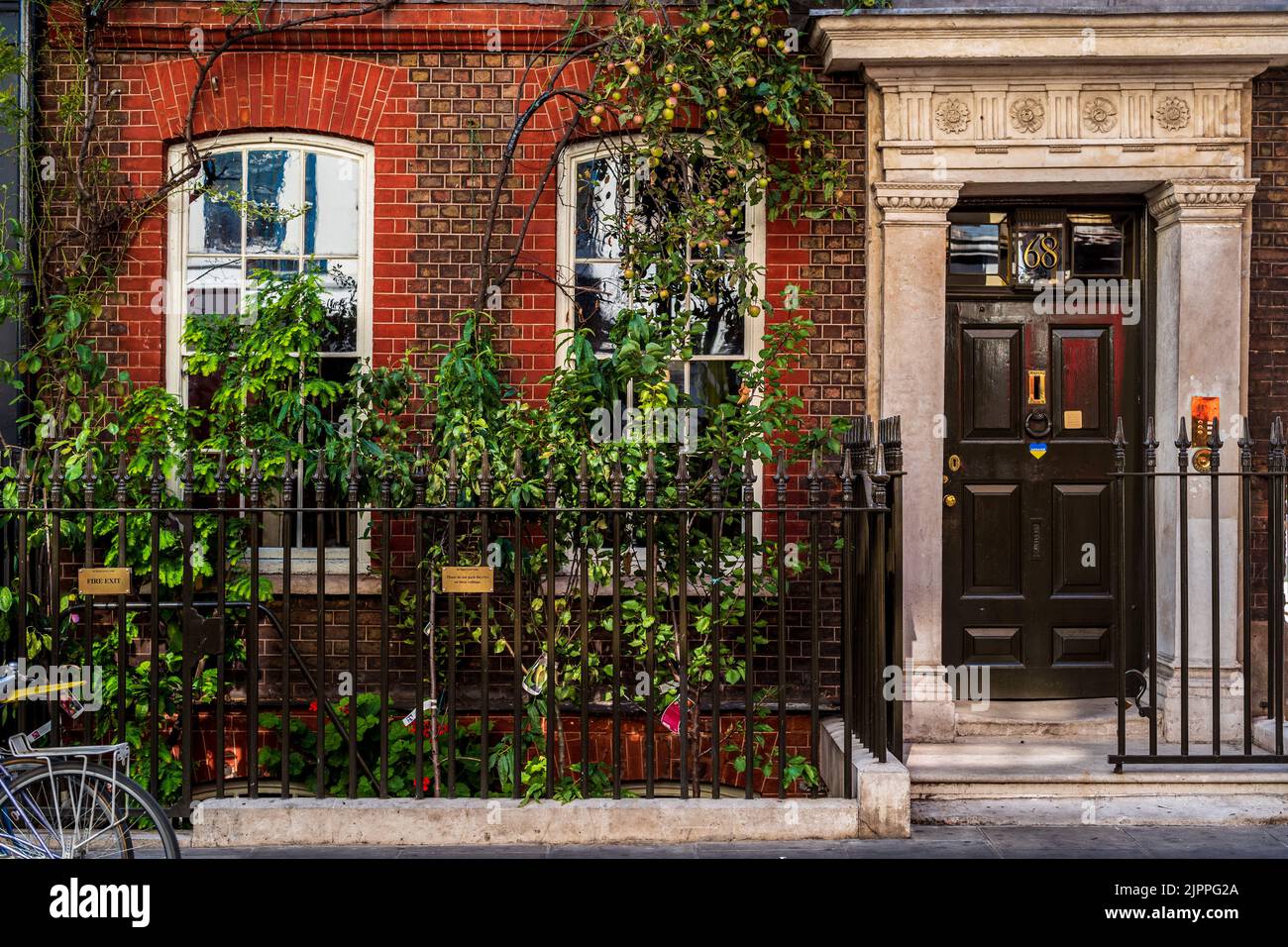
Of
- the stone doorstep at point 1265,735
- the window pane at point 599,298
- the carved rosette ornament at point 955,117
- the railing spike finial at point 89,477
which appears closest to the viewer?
the railing spike finial at point 89,477

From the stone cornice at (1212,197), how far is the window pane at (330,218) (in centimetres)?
482

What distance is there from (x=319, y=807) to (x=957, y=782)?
3.16m

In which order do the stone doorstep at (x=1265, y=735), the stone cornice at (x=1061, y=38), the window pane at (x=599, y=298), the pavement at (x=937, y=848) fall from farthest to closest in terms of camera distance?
the window pane at (x=599, y=298) → the stone cornice at (x=1061, y=38) → the stone doorstep at (x=1265, y=735) → the pavement at (x=937, y=848)

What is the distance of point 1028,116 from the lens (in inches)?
281

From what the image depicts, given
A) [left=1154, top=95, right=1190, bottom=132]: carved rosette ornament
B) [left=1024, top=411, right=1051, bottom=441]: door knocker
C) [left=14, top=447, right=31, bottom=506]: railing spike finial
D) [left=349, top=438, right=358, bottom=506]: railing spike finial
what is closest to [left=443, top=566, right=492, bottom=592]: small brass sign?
[left=349, top=438, right=358, bottom=506]: railing spike finial

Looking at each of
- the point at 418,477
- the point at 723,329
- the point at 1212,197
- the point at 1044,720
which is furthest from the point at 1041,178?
the point at 418,477

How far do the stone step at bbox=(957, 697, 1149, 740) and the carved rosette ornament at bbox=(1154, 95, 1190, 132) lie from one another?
338cm

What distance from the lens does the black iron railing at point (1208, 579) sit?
5.94 m

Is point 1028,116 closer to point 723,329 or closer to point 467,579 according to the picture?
point 723,329

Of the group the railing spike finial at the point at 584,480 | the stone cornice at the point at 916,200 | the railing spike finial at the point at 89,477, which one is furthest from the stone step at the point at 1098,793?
the railing spike finial at the point at 89,477

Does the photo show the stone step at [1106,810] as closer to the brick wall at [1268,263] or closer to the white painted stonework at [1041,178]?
the white painted stonework at [1041,178]

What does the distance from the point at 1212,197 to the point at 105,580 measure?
6225 millimetres

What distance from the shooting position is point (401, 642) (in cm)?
734

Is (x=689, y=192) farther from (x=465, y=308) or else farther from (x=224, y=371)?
(x=224, y=371)
